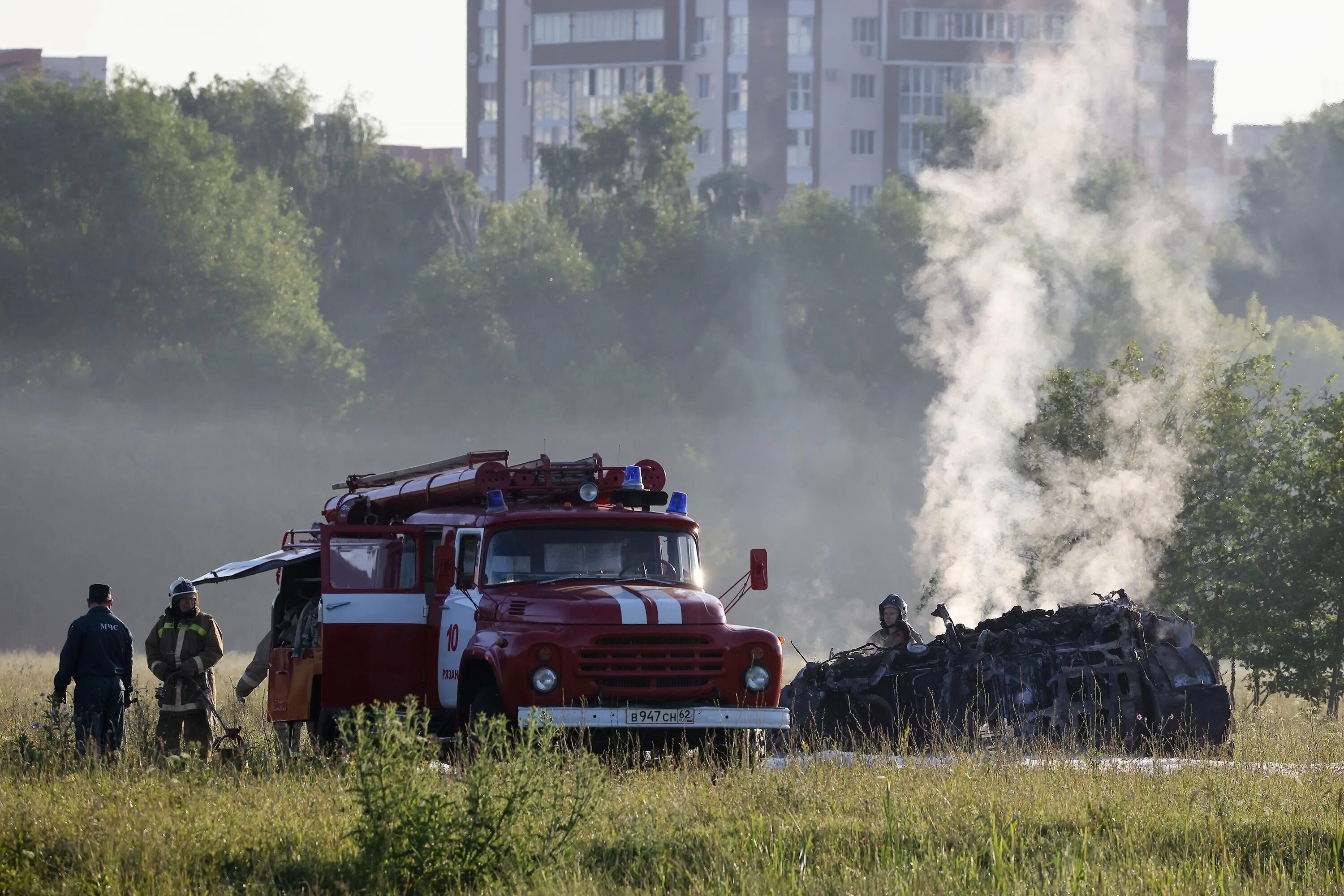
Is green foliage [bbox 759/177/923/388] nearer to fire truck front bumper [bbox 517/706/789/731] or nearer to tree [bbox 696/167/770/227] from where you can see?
tree [bbox 696/167/770/227]

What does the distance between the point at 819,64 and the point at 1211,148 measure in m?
47.1

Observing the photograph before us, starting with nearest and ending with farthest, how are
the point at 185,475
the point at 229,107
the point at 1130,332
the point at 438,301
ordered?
1. the point at 1130,332
2. the point at 185,475
3. the point at 438,301
4. the point at 229,107

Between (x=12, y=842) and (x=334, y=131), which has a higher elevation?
(x=334, y=131)

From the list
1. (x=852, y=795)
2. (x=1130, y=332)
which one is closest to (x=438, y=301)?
(x=1130, y=332)

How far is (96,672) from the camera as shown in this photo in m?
13.5

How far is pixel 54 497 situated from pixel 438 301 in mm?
17152

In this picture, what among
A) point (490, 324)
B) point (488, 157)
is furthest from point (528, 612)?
point (488, 157)

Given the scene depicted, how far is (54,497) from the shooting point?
2466 inches

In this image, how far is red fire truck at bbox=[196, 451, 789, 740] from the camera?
12.5 m

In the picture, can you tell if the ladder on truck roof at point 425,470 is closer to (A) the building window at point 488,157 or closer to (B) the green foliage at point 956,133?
(B) the green foliage at point 956,133

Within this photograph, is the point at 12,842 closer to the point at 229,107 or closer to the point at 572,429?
the point at 572,429

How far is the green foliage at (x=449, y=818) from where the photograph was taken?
29.8ft

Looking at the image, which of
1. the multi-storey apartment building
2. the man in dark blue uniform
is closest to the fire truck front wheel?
the man in dark blue uniform

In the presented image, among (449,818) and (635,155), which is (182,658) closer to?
(449,818)
